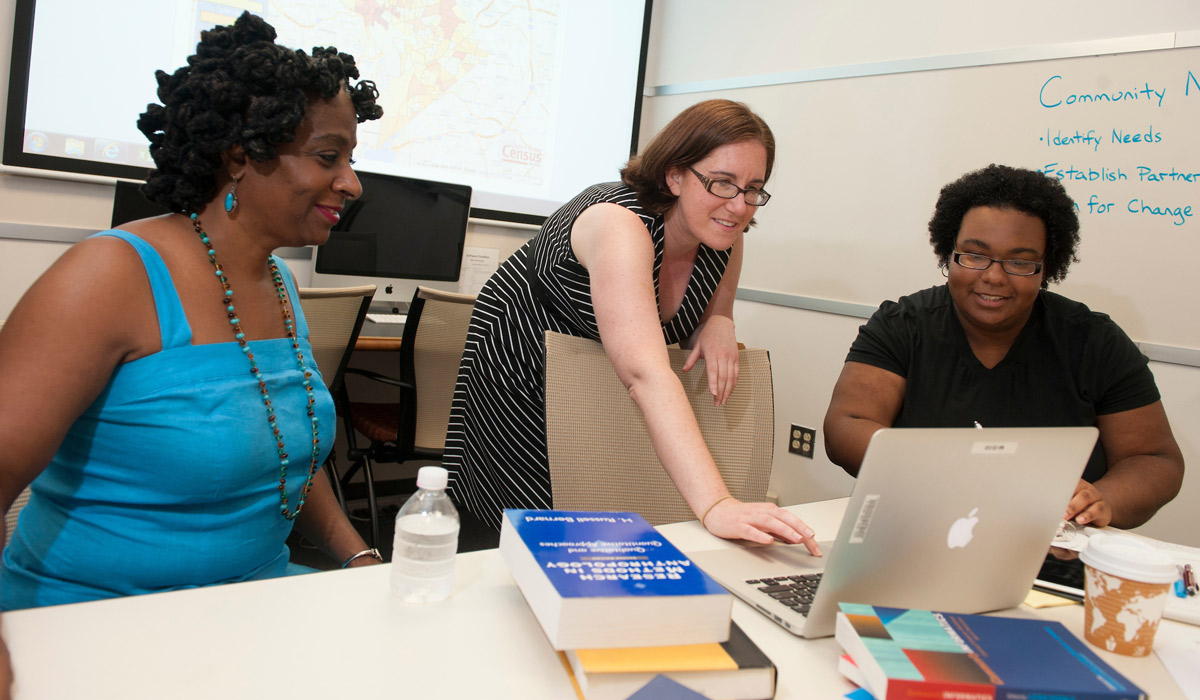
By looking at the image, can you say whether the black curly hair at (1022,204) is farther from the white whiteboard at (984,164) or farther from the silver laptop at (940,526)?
the silver laptop at (940,526)

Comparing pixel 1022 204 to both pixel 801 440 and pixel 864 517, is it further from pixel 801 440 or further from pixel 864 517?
pixel 801 440

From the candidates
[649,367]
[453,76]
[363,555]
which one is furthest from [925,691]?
[453,76]

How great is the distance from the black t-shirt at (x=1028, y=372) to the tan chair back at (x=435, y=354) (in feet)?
4.73

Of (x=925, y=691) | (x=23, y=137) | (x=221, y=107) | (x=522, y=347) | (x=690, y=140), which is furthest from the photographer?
(x=23, y=137)

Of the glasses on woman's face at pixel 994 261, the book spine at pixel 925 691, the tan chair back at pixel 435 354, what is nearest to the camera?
the book spine at pixel 925 691

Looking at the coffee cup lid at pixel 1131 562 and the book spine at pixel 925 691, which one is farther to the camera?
the coffee cup lid at pixel 1131 562

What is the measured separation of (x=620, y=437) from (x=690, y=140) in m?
0.53

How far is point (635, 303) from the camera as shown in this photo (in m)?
1.21

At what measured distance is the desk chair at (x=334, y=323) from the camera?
7.99 ft

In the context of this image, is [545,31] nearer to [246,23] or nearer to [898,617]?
[246,23]

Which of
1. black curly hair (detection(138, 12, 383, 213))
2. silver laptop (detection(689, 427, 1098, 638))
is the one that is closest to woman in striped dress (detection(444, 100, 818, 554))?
silver laptop (detection(689, 427, 1098, 638))

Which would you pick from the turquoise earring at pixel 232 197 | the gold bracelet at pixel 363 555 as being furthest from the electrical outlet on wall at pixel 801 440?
the turquoise earring at pixel 232 197

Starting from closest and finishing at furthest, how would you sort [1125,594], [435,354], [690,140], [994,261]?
[1125,594] → [690,140] → [994,261] → [435,354]

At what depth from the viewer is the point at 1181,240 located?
218cm
